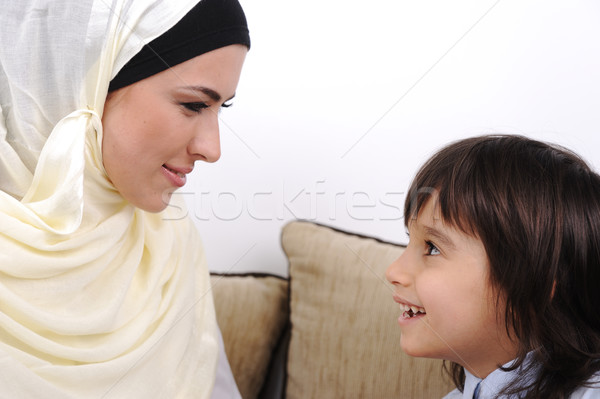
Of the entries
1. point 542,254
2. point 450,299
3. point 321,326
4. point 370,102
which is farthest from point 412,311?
point 370,102

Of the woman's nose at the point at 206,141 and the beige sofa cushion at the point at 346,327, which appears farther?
the beige sofa cushion at the point at 346,327

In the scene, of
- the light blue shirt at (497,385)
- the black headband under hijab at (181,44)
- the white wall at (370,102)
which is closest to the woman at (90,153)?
the black headband under hijab at (181,44)

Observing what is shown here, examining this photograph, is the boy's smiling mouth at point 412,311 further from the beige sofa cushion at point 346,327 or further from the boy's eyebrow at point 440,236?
the beige sofa cushion at point 346,327

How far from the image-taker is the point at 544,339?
103cm

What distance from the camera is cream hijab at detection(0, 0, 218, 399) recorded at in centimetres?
100

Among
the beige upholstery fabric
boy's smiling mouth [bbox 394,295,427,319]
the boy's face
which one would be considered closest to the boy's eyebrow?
the boy's face

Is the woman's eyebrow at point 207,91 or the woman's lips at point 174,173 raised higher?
the woman's eyebrow at point 207,91

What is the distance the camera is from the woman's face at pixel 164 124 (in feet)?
3.47

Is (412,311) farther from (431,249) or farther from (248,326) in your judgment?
(248,326)

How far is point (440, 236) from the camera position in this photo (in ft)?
3.49

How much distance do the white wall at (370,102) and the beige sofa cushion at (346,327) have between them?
10.6 inches

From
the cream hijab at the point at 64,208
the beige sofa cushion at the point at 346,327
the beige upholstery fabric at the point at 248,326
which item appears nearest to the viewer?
the cream hijab at the point at 64,208

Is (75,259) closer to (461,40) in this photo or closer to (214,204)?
(214,204)

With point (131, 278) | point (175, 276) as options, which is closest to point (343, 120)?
point (175, 276)
